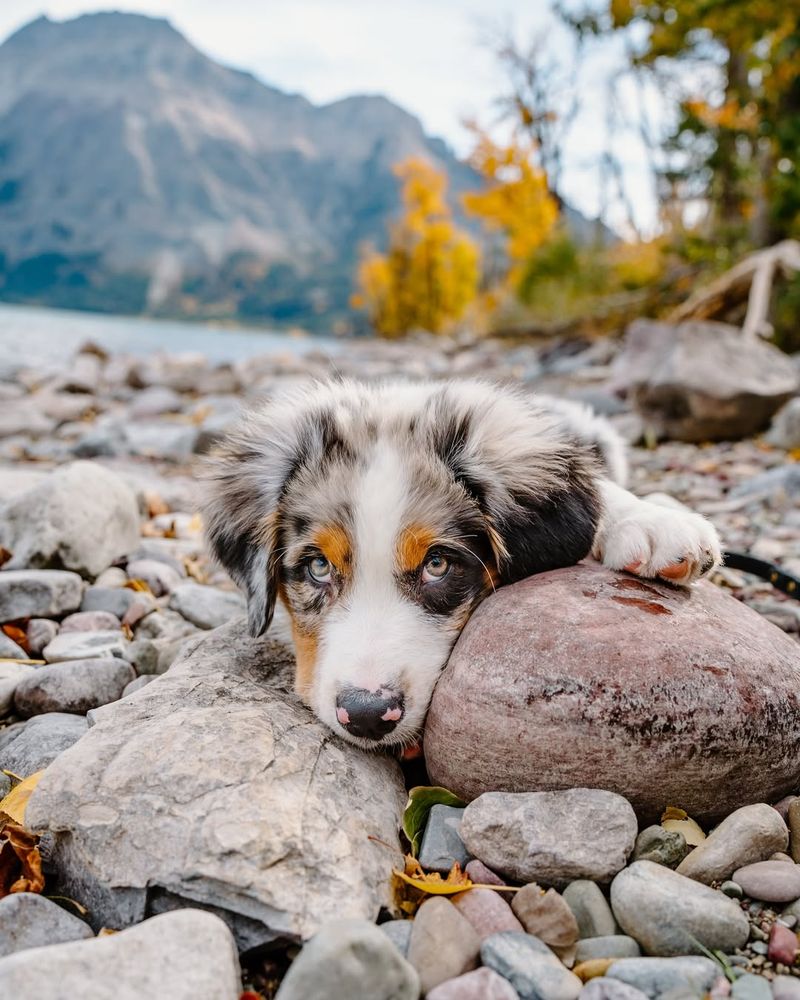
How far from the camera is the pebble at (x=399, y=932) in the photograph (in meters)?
1.73

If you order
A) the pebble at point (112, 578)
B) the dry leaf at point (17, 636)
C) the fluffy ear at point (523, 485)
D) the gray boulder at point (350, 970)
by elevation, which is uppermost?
the fluffy ear at point (523, 485)

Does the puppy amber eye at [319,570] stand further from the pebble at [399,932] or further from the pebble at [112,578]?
the pebble at [112,578]

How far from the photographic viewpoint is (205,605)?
3.77 m

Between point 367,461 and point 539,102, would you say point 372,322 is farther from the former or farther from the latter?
point 367,461

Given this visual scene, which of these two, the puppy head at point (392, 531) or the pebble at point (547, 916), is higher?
the puppy head at point (392, 531)

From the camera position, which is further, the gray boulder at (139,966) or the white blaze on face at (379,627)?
the white blaze on face at (379,627)

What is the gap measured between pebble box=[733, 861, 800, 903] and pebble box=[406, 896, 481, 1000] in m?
0.64

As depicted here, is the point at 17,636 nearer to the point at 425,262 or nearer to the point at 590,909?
the point at 590,909

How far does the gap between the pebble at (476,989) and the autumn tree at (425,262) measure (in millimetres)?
45820

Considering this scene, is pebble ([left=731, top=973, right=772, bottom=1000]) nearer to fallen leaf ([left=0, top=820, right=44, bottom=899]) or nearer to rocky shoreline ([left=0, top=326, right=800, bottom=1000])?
rocky shoreline ([left=0, top=326, right=800, bottom=1000])

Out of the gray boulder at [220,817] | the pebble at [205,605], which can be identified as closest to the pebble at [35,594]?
the pebble at [205,605]

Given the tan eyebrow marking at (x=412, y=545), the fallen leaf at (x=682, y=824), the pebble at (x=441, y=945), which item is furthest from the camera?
the tan eyebrow marking at (x=412, y=545)

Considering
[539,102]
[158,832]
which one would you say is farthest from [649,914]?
[539,102]

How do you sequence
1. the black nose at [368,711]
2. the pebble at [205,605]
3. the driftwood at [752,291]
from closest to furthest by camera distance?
the black nose at [368,711]
the pebble at [205,605]
the driftwood at [752,291]
